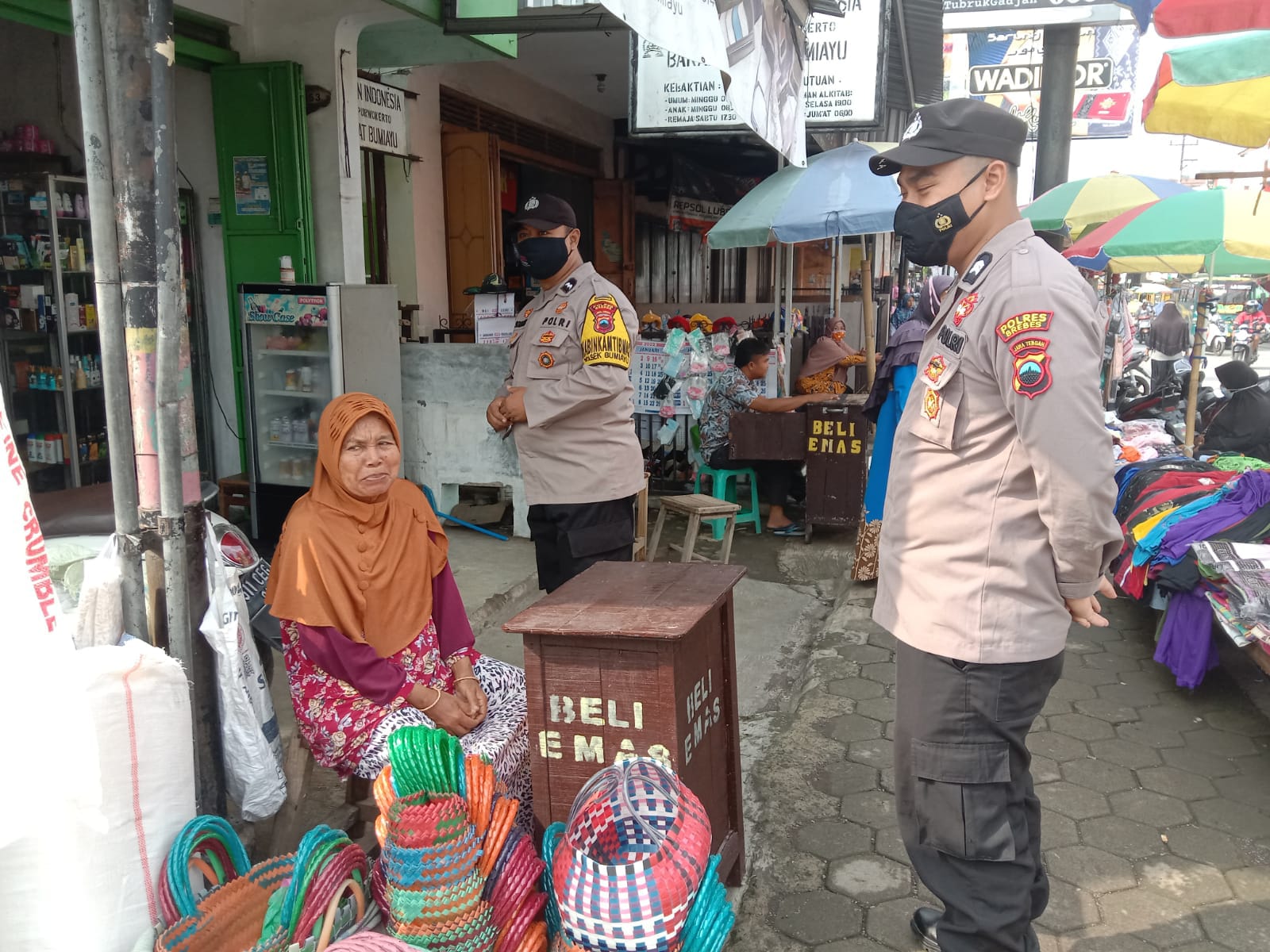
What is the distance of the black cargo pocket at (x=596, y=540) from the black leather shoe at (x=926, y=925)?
151cm

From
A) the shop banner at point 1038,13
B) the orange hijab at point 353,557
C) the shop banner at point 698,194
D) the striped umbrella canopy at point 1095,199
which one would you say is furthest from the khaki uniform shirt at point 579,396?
the shop banner at point 698,194

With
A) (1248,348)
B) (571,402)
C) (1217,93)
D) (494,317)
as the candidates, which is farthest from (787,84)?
(1248,348)

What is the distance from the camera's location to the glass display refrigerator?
205 inches

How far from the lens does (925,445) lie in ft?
6.48

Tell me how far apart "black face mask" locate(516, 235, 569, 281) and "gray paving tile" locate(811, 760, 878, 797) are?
6.58 ft

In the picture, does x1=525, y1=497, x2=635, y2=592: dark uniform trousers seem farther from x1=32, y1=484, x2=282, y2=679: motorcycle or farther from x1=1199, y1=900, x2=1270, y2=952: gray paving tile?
x1=1199, y1=900, x2=1270, y2=952: gray paving tile

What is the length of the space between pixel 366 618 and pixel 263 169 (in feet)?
12.4

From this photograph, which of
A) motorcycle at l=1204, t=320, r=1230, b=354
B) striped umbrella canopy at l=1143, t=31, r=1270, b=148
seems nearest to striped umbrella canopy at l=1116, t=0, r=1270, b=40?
striped umbrella canopy at l=1143, t=31, r=1270, b=148

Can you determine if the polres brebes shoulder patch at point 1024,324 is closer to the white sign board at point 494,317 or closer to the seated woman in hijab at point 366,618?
the seated woman in hijab at point 366,618

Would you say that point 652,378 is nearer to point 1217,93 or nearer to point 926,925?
point 1217,93

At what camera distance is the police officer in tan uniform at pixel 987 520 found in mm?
1752

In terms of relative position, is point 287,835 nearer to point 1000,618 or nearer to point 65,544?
point 65,544

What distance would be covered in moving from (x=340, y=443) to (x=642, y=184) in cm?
927

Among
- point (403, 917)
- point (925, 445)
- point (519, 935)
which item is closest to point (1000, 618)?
point (925, 445)
